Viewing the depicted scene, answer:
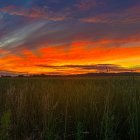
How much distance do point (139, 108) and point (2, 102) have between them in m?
3.78

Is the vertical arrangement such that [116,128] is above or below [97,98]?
below

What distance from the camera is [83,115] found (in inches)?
240

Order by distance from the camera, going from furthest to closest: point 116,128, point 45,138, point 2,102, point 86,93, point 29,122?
point 2,102, point 86,93, point 29,122, point 116,128, point 45,138

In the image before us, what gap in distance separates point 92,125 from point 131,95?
944mm

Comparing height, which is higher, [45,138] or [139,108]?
[139,108]

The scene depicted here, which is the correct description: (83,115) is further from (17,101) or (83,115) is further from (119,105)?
(17,101)

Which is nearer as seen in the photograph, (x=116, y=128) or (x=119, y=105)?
(x=116, y=128)

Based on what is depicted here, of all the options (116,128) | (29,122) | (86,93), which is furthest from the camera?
(86,93)

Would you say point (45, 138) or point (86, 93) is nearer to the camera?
point (45, 138)

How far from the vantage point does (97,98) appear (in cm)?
A: 671

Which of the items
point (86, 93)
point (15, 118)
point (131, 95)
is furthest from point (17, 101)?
point (131, 95)

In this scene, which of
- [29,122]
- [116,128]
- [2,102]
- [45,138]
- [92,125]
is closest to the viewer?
[45,138]

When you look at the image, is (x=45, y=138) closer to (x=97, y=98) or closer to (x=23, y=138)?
(x=23, y=138)

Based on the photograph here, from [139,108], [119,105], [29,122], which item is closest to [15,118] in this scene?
[29,122]
